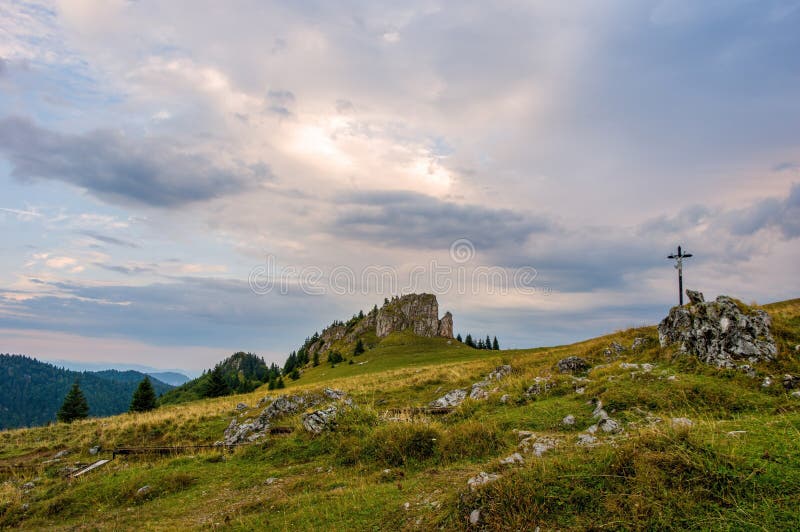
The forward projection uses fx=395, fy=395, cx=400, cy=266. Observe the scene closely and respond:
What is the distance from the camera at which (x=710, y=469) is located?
5387 millimetres

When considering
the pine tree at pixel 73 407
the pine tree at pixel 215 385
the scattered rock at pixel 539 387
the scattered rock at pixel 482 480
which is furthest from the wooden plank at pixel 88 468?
the pine tree at pixel 215 385

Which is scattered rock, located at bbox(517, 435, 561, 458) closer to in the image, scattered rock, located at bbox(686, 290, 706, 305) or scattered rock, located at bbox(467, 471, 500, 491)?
scattered rock, located at bbox(467, 471, 500, 491)

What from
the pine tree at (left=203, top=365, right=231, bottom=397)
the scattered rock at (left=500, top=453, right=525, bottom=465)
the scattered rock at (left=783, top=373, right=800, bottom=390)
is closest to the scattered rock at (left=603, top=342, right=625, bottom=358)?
the scattered rock at (left=783, top=373, right=800, bottom=390)

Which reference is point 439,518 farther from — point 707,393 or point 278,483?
point 707,393

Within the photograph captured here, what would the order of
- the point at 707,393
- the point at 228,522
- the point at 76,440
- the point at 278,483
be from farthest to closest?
the point at 76,440, the point at 707,393, the point at 278,483, the point at 228,522

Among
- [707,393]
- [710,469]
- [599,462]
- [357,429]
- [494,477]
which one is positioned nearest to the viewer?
[710,469]

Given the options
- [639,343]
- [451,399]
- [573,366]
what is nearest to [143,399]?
[451,399]

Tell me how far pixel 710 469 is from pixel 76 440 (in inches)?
A: 1291

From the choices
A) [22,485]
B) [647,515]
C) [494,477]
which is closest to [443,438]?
[494,477]

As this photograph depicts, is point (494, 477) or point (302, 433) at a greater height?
point (494, 477)

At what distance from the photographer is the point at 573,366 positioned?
21.1 meters

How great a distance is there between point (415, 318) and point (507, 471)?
464 ft

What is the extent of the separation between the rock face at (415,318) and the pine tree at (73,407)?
9717 cm

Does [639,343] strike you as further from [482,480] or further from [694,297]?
[482,480]
